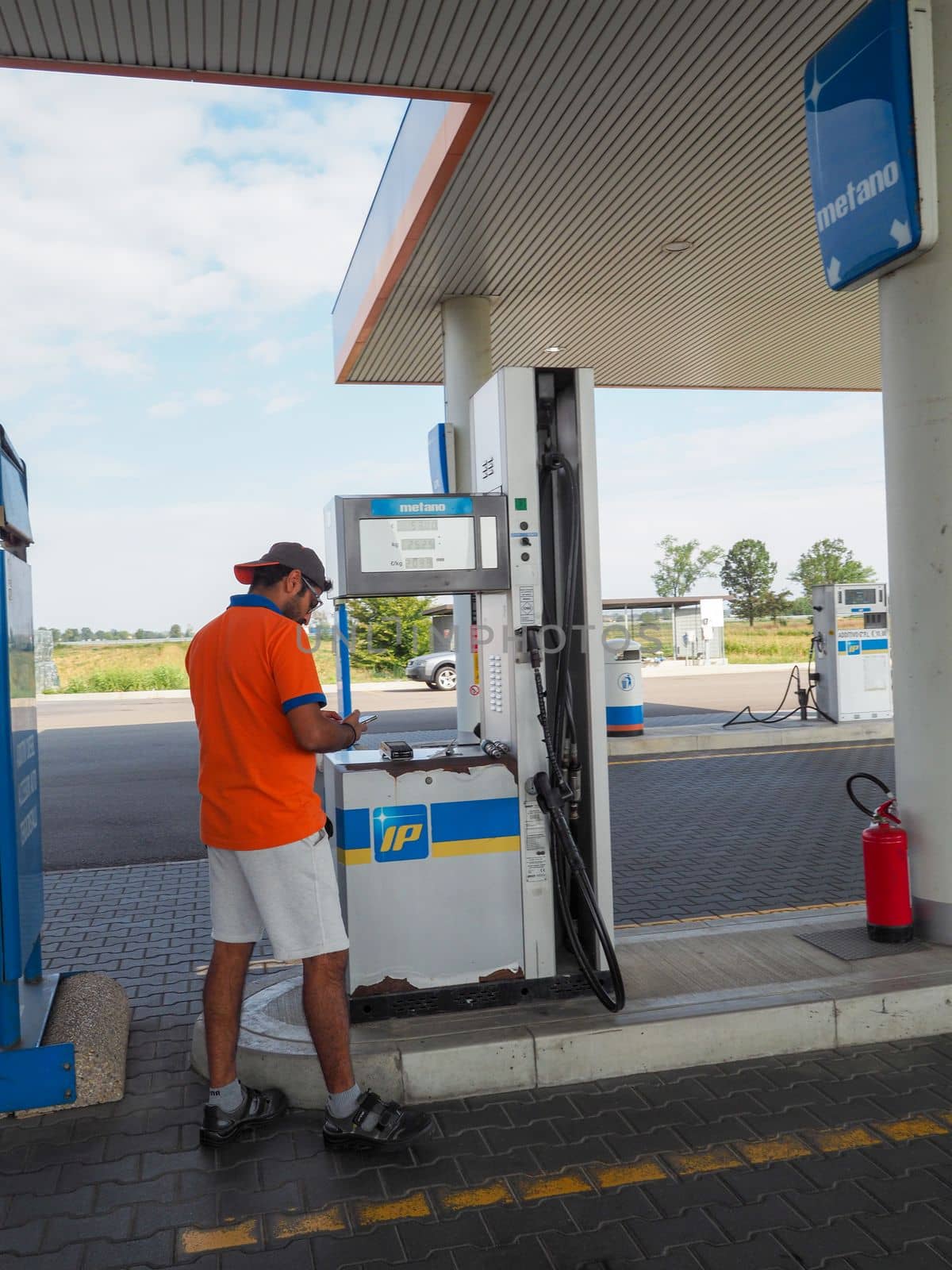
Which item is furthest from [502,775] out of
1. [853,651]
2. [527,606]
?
[853,651]

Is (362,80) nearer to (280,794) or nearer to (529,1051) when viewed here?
(280,794)

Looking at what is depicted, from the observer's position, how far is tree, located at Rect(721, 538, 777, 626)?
72250 mm

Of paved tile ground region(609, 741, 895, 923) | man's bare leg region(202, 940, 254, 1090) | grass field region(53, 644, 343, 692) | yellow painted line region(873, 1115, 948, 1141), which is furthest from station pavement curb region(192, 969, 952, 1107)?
grass field region(53, 644, 343, 692)

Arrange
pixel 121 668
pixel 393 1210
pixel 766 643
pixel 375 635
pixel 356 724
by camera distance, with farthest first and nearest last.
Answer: pixel 766 643 < pixel 121 668 < pixel 375 635 < pixel 356 724 < pixel 393 1210

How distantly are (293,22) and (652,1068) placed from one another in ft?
18.8

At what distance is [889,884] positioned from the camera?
16.5ft

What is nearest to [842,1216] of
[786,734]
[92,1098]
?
[92,1098]

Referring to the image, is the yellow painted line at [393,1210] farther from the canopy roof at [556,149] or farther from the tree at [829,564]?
the tree at [829,564]

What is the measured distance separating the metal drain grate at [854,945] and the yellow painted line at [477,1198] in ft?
7.31

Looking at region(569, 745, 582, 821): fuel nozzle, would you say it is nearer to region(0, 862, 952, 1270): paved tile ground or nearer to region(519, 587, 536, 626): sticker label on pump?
region(519, 587, 536, 626): sticker label on pump

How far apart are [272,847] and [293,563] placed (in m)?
0.97

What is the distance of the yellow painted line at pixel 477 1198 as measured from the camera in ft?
10.6

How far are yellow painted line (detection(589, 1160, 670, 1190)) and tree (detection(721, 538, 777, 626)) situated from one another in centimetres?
7025

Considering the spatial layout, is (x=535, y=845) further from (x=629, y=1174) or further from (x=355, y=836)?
(x=629, y=1174)
